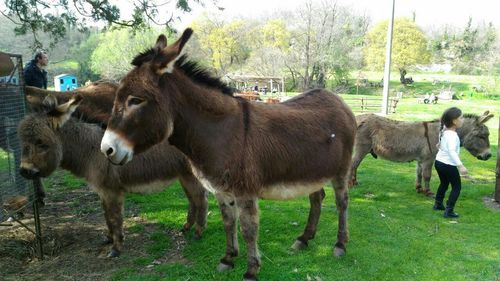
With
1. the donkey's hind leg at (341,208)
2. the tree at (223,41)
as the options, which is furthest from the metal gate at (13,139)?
the tree at (223,41)

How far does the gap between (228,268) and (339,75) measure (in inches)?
1689

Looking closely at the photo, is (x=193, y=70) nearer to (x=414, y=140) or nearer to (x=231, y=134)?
(x=231, y=134)

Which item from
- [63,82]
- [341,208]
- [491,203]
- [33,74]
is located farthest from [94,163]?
[63,82]

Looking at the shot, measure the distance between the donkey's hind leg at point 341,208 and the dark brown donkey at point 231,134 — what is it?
0.05ft

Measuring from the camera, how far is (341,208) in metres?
4.50

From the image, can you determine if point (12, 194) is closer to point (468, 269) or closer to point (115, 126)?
point (115, 126)

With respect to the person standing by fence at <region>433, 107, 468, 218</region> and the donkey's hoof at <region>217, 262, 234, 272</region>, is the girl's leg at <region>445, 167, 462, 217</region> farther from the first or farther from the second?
the donkey's hoof at <region>217, 262, 234, 272</region>

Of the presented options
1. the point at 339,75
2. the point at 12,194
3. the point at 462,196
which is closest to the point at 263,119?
the point at 12,194

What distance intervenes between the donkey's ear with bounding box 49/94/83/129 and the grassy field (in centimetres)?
190

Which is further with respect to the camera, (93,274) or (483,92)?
(483,92)

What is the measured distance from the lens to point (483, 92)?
138ft

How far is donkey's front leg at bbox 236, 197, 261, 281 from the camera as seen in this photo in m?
3.38

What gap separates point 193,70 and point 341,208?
8.53 feet

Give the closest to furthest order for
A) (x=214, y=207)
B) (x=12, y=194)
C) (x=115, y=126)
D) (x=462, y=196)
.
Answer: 1. (x=115, y=126)
2. (x=12, y=194)
3. (x=214, y=207)
4. (x=462, y=196)
